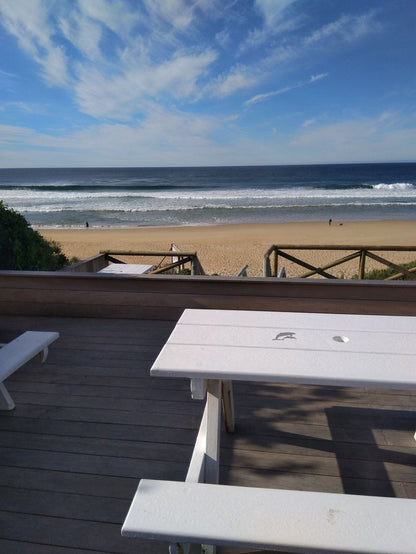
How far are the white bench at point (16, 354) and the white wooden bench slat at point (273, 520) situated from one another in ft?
4.87

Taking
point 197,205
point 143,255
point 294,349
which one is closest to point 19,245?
point 143,255

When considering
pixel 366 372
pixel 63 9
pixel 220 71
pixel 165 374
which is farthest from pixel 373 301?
pixel 220 71

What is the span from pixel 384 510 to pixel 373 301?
7.35 feet

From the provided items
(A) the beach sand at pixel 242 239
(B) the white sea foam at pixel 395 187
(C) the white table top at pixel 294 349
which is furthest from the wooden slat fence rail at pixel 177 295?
(B) the white sea foam at pixel 395 187

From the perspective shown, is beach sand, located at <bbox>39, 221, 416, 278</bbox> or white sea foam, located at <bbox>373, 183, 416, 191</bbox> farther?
white sea foam, located at <bbox>373, 183, 416, 191</bbox>

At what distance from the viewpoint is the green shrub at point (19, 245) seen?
3775 mm

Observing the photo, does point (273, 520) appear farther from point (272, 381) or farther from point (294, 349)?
point (294, 349)

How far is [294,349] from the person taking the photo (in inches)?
57.9

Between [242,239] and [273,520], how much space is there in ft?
47.1

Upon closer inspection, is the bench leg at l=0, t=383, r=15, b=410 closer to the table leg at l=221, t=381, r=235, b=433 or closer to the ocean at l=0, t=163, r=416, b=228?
the table leg at l=221, t=381, r=235, b=433

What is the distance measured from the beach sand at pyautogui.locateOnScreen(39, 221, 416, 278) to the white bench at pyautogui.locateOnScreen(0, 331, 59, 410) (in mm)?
7421

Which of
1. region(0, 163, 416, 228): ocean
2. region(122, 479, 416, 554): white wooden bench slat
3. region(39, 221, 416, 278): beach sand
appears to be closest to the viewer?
region(122, 479, 416, 554): white wooden bench slat

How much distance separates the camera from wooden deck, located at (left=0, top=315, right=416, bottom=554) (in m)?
1.47

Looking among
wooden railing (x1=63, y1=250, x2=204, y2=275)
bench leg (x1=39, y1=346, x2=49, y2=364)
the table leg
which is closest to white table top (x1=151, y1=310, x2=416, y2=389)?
the table leg
